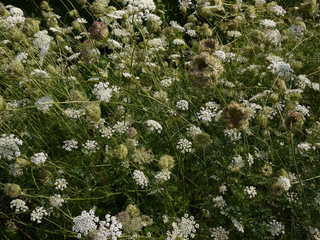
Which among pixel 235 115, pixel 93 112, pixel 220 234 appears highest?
pixel 235 115

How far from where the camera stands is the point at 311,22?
369cm

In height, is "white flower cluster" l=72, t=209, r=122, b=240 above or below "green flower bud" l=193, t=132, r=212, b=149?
below

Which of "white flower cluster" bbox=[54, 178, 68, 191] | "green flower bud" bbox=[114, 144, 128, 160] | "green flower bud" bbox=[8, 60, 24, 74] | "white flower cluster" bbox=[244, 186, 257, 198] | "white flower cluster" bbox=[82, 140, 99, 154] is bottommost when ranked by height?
"white flower cluster" bbox=[54, 178, 68, 191]

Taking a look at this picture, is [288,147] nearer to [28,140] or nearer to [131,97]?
[131,97]

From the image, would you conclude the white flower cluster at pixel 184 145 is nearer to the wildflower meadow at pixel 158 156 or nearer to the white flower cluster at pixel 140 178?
the wildflower meadow at pixel 158 156

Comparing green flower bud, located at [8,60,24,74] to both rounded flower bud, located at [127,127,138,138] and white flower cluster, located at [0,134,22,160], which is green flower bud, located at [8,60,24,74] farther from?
rounded flower bud, located at [127,127,138,138]

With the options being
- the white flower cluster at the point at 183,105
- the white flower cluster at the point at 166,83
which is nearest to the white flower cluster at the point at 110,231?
the white flower cluster at the point at 183,105

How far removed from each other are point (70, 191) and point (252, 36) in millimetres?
1436

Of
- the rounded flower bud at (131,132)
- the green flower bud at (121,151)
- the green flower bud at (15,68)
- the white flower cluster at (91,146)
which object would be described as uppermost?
the green flower bud at (15,68)

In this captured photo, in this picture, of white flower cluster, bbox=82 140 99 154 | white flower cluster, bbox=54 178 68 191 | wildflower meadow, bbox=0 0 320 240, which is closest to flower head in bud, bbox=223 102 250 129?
wildflower meadow, bbox=0 0 320 240

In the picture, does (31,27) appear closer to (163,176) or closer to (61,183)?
(61,183)

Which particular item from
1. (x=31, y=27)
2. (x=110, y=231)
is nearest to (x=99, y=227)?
(x=110, y=231)

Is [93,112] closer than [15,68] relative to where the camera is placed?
Yes

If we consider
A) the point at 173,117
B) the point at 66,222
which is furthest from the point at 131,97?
the point at 66,222
